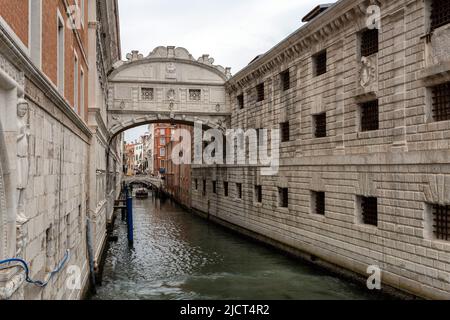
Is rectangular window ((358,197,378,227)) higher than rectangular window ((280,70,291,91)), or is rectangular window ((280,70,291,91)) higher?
rectangular window ((280,70,291,91))

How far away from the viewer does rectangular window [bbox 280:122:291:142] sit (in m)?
16.5

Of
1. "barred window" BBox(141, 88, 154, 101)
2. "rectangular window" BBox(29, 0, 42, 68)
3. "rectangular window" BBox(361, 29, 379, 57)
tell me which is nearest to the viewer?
"rectangular window" BBox(29, 0, 42, 68)

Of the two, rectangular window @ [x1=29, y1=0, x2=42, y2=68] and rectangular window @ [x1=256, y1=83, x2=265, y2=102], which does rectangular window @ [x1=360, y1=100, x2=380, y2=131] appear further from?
rectangular window @ [x1=29, y1=0, x2=42, y2=68]

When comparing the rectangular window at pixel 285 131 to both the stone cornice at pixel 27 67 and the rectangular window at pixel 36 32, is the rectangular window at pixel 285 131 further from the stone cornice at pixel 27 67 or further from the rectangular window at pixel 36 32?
the rectangular window at pixel 36 32

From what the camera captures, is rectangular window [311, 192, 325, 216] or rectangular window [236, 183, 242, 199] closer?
rectangular window [311, 192, 325, 216]

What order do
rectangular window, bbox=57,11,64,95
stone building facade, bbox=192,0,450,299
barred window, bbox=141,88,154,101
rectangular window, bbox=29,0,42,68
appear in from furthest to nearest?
barred window, bbox=141,88,154,101 < stone building facade, bbox=192,0,450,299 < rectangular window, bbox=57,11,64,95 < rectangular window, bbox=29,0,42,68

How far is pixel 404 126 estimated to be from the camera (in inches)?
400

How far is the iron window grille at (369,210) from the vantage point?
449 inches

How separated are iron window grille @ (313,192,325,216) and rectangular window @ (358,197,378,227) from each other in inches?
82.0

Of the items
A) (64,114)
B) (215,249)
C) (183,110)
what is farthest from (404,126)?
(183,110)

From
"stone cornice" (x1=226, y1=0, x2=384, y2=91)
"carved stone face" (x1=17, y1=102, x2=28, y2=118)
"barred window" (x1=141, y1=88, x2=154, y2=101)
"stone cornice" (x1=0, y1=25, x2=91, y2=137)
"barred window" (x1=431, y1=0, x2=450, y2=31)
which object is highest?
"stone cornice" (x1=226, y1=0, x2=384, y2=91)

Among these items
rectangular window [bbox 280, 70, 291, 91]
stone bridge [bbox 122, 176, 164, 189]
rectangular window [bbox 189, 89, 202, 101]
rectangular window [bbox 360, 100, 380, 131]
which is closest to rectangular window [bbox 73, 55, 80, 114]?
rectangular window [bbox 360, 100, 380, 131]

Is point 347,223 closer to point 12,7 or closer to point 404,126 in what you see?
point 404,126

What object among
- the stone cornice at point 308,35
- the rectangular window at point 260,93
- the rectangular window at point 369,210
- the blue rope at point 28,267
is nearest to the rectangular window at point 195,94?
the stone cornice at point 308,35
